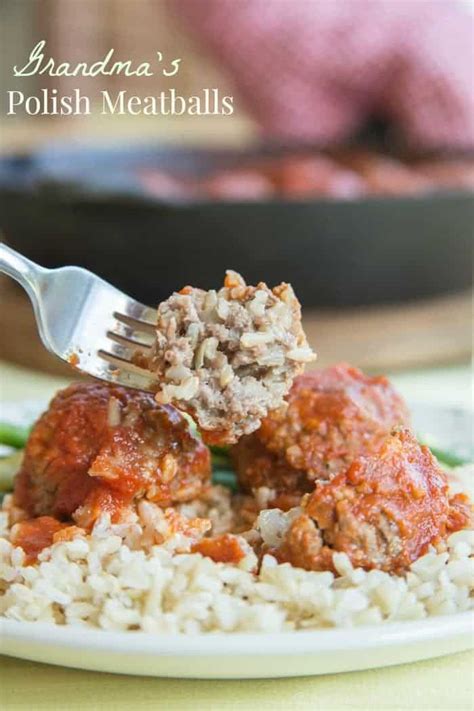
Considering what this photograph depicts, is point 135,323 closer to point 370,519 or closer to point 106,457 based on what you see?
point 106,457

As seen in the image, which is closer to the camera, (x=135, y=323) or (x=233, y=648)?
(x=233, y=648)

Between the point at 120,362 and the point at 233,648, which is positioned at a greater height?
the point at 120,362

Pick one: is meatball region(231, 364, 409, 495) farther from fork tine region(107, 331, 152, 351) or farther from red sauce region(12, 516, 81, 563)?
red sauce region(12, 516, 81, 563)

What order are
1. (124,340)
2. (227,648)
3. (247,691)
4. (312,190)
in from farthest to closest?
(312,190) → (124,340) → (247,691) → (227,648)

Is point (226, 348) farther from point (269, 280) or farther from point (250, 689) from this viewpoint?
point (269, 280)

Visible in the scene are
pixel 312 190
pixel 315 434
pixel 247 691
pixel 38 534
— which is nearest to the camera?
pixel 247 691

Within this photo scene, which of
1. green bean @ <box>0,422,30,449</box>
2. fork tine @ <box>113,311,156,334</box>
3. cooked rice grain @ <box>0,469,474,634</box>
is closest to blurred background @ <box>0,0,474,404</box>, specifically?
green bean @ <box>0,422,30,449</box>

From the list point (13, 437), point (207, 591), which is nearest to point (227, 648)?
point (207, 591)

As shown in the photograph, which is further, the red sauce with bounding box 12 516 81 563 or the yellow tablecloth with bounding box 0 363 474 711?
the red sauce with bounding box 12 516 81 563

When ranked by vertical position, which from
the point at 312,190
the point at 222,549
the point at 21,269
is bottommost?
the point at 222,549
